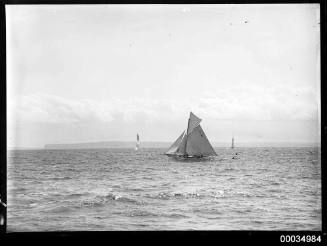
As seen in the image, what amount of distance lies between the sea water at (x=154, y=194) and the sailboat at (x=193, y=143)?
0.69 ft

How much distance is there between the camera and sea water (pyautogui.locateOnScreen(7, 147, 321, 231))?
157 inches

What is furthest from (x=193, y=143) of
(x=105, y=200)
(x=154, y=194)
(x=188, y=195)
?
(x=105, y=200)

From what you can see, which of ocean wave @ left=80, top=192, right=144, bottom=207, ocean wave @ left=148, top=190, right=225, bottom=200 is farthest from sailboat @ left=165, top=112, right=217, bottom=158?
ocean wave @ left=80, top=192, right=144, bottom=207

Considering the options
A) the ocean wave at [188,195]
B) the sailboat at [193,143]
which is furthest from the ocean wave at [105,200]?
the sailboat at [193,143]

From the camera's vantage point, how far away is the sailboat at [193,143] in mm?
4305

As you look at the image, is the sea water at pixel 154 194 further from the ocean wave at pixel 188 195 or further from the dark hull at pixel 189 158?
the dark hull at pixel 189 158

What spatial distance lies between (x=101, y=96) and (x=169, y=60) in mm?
834

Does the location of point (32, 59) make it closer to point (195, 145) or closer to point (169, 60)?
point (169, 60)

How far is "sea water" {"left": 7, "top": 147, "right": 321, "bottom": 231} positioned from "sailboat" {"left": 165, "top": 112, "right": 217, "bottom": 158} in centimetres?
21

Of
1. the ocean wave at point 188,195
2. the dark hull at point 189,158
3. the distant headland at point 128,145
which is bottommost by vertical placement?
the ocean wave at point 188,195

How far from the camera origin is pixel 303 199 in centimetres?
402

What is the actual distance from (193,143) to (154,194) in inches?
43.4
